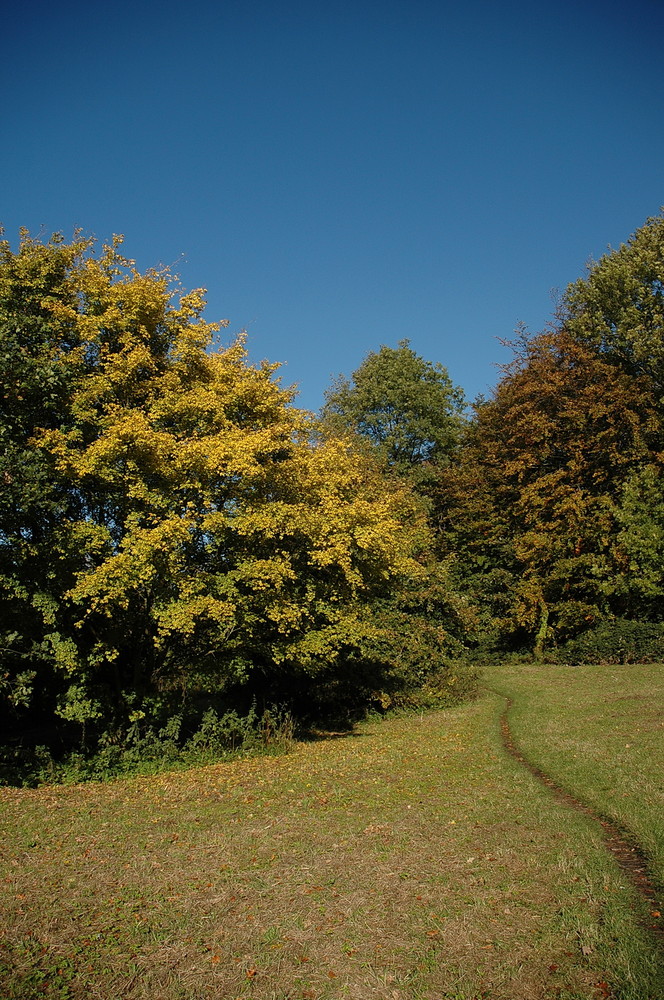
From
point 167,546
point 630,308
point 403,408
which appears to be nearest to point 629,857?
point 167,546

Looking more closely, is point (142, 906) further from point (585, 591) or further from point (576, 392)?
point (576, 392)

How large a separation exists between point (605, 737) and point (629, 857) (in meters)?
6.71

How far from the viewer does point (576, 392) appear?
33.0 meters

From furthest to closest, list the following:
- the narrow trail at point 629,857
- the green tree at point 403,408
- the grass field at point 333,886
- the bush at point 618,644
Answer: the green tree at point 403,408 < the bush at point 618,644 < the narrow trail at point 629,857 < the grass field at point 333,886

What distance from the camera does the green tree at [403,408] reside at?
4716 cm

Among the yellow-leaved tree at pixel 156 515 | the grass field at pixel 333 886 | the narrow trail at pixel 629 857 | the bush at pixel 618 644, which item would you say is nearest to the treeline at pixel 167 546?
the yellow-leaved tree at pixel 156 515

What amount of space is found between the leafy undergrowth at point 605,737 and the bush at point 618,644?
7.08ft

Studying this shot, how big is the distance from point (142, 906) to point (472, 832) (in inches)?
163

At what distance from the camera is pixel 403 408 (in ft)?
157

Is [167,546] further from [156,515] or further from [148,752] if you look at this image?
[148,752]

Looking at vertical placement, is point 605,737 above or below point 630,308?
below

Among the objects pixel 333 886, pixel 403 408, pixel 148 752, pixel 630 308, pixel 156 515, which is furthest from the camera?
pixel 403 408

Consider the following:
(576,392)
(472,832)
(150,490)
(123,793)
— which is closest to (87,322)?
(150,490)

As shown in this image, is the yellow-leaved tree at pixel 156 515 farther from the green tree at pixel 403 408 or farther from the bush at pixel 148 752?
the green tree at pixel 403 408
